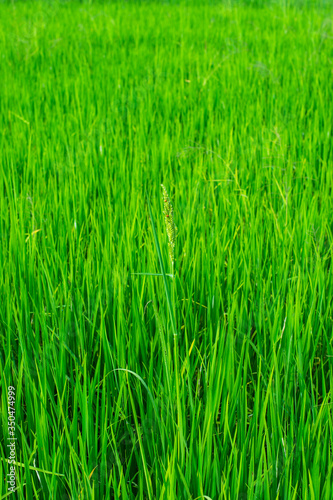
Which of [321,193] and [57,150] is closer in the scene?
[321,193]

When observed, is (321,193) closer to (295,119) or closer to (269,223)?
(269,223)

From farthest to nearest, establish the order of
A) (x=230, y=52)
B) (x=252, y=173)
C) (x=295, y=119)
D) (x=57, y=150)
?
→ (x=230, y=52)
(x=295, y=119)
(x=57, y=150)
(x=252, y=173)

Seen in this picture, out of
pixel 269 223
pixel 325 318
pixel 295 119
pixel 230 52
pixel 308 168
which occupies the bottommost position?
pixel 325 318

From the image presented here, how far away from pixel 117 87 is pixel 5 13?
3291 millimetres

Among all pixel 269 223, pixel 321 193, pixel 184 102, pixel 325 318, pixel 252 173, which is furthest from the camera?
pixel 184 102

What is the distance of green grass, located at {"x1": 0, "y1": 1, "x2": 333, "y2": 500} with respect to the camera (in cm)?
74

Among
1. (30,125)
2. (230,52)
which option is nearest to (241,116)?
(30,125)

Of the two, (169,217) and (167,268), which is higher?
(169,217)

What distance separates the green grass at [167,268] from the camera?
74 cm

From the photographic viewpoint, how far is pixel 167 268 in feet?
3.92

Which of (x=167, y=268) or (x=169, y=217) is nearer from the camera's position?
(x=169, y=217)

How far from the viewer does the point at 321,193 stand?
5.34 feet

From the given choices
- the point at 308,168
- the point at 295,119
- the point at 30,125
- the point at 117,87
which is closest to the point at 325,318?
the point at 308,168

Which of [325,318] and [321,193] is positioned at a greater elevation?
[321,193]
